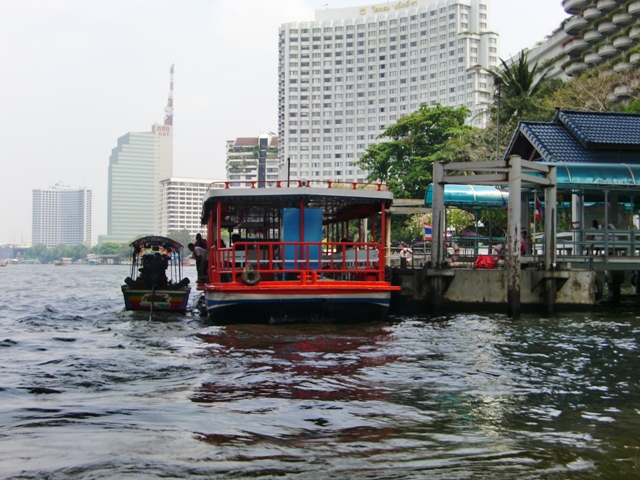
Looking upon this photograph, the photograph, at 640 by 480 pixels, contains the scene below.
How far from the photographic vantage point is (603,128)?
2280 cm

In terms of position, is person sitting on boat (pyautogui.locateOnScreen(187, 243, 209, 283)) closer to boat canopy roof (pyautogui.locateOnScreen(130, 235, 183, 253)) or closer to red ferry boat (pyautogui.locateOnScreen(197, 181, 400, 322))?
boat canopy roof (pyautogui.locateOnScreen(130, 235, 183, 253))

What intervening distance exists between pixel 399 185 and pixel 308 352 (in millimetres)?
43341

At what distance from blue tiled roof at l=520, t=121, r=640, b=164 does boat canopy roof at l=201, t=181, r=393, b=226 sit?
315 inches

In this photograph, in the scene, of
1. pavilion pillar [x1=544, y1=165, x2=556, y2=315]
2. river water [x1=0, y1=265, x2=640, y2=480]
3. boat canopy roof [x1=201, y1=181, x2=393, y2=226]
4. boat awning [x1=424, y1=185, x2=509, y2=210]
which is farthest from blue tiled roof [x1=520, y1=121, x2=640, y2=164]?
river water [x1=0, y1=265, x2=640, y2=480]

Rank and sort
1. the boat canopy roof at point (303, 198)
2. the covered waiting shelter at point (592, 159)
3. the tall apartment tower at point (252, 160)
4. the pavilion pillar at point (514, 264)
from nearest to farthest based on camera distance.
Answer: the boat canopy roof at point (303, 198)
the pavilion pillar at point (514, 264)
the covered waiting shelter at point (592, 159)
the tall apartment tower at point (252, 160)

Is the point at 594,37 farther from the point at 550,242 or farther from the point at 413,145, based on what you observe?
the point at 550,242

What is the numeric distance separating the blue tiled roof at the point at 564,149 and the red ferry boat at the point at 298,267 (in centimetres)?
852

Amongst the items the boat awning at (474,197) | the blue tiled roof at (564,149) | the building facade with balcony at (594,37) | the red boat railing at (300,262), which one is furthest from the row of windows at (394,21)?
the red boat railing at (300,262)

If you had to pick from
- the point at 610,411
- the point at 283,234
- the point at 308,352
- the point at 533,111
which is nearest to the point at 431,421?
the point at 610,411

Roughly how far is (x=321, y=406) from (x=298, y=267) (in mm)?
7689

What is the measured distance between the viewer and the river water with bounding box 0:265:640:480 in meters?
5.46

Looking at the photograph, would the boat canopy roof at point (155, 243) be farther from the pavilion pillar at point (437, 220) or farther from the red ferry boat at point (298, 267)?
the pavilion pillar at point (437, 220)

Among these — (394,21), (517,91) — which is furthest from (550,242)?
(394,21)

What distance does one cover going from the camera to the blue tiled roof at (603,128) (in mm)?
22094
